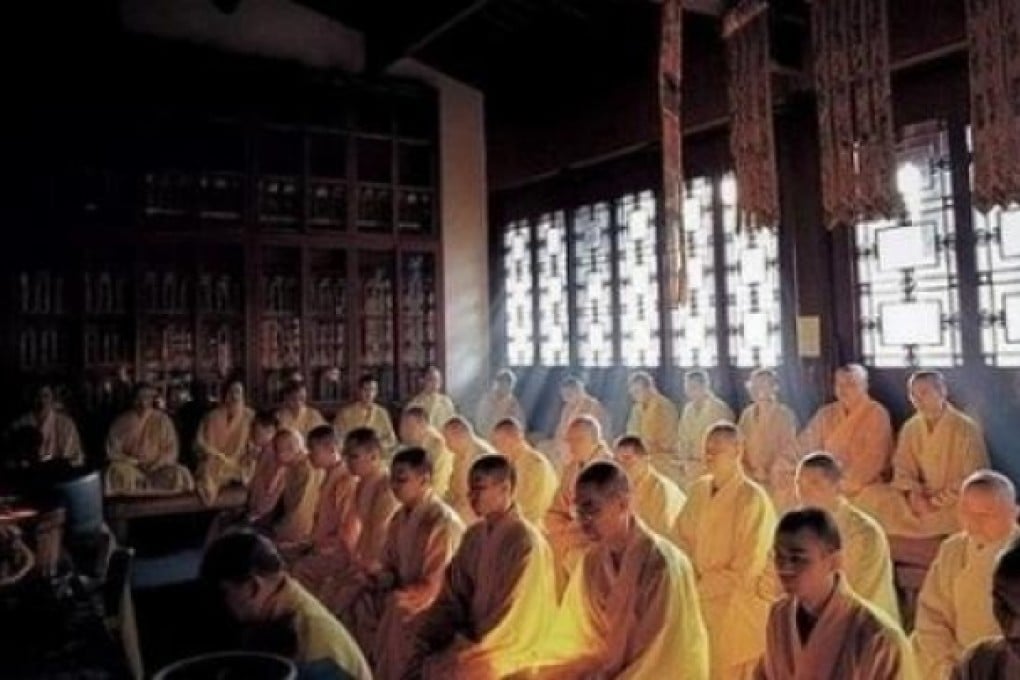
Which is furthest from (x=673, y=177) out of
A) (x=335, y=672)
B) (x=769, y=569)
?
(x=335, y=672)

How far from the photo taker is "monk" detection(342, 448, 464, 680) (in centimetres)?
481

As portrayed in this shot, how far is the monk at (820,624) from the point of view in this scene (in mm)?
2947

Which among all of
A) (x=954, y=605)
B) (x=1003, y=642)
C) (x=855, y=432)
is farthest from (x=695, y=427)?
(x=1003, y=642)

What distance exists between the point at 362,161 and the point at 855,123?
21.5 feet

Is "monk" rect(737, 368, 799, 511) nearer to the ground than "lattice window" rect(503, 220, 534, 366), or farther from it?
nearer to the ground

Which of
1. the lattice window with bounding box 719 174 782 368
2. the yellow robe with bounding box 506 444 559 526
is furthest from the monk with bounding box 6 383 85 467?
the lattice window with bounding box 719 174 782 368

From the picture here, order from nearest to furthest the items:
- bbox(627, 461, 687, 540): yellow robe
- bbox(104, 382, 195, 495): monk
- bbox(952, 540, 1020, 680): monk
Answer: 1. bbox(952, 540, 1020, 680): monk
2. bbox(627, 461, 687, 540): yellow robe
3. bbox(104, 382, 195, 495): monk

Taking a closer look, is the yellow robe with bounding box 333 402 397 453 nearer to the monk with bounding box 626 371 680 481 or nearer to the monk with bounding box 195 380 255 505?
the monk with bounding box 195 380 255 505

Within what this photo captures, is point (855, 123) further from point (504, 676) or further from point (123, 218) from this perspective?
point (123, 218)

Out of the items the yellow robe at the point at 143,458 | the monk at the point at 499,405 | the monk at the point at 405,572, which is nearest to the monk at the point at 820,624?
the monk at the point at 405,572

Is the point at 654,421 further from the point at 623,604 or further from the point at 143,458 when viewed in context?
the point at 623,604

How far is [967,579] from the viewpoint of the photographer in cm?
396

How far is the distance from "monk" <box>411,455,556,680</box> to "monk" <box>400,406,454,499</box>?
2988 mm

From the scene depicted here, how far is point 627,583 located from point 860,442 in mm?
3650
